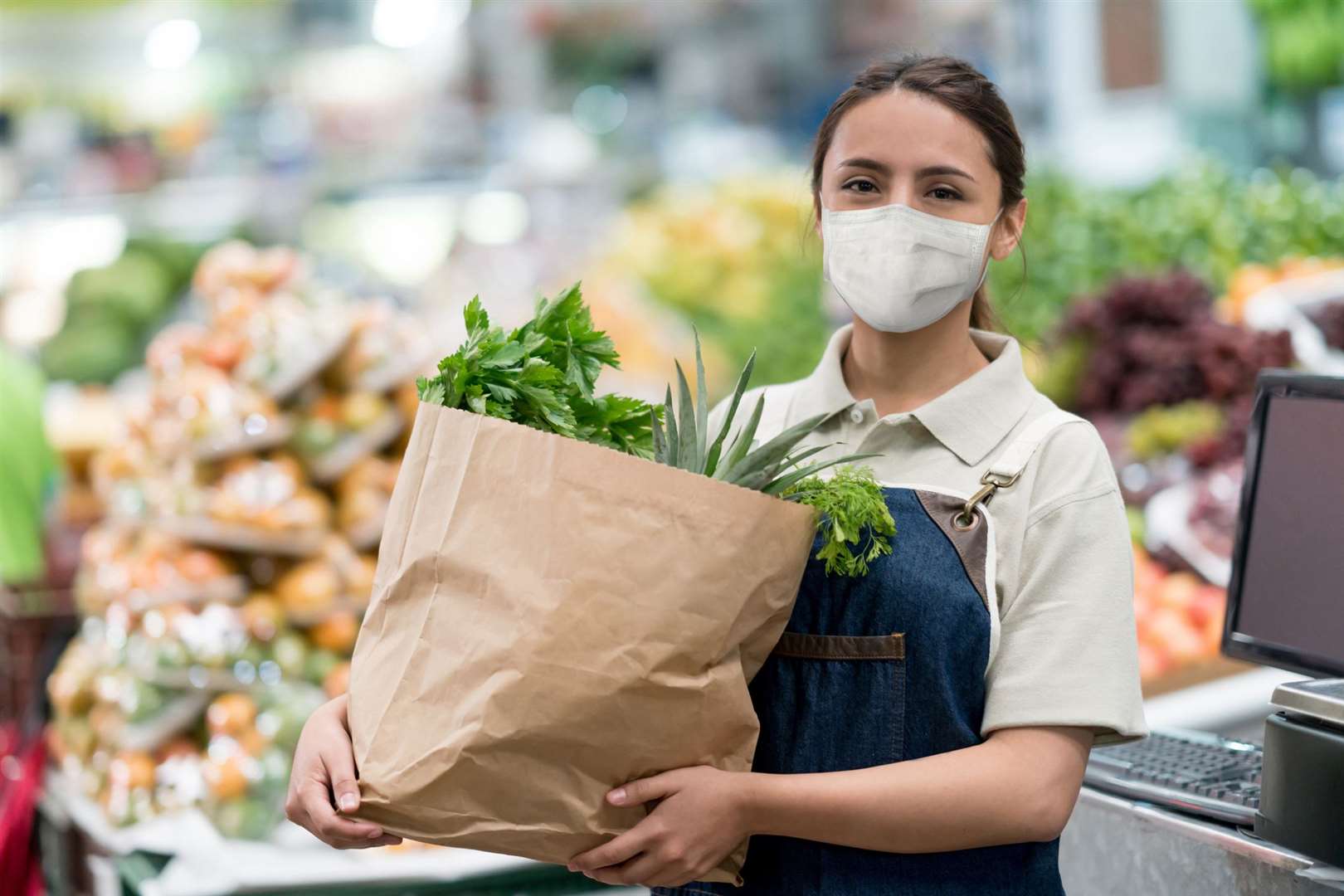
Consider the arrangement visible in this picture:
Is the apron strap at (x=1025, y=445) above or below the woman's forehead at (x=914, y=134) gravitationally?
below

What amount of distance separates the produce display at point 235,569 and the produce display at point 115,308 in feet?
7.73

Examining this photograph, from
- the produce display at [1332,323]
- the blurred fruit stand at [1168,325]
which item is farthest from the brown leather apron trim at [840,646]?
the produce display at [1332,323]

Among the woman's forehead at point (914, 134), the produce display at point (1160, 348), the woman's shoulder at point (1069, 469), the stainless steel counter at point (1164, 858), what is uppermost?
the woman's forehead at point (914, 134)

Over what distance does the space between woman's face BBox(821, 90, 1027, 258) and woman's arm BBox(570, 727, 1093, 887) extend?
1.94ft

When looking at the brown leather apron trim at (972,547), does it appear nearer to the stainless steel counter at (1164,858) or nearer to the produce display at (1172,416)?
the stainless steel counter at (1164,858)

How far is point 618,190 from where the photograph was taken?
7.74 m

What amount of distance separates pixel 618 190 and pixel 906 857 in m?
6.62

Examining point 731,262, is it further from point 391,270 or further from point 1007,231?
point 1007,231

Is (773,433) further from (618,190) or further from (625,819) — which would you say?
(618,190)

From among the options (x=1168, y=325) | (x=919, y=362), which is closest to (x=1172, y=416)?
(x=1168, y=325)

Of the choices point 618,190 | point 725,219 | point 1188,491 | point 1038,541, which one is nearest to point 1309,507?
point 1038,541

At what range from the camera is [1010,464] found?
4.74 feet

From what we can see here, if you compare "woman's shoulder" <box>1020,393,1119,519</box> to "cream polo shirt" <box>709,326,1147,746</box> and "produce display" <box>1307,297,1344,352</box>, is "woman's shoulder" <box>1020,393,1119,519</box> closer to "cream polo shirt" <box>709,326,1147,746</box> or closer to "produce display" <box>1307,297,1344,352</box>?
"cream polo shirt" <box>709,326,1147,746</box>

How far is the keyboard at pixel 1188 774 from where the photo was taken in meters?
1.74
